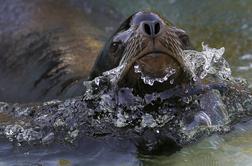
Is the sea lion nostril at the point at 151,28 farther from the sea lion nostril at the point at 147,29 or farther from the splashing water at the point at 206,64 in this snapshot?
the splashing water at the point at 206,64

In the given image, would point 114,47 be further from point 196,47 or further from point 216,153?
point 196,47

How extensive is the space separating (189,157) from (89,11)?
108 inches

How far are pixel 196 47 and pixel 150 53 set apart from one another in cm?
272

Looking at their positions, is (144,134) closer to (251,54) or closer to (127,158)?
(127,158)

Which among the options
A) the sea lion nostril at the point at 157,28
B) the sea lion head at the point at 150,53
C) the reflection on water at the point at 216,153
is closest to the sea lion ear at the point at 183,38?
the sea lion head at the point at 150,53

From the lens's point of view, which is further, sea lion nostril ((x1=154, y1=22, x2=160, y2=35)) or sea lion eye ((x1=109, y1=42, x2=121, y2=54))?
sea lion eye ((x1=109, y1=42, x2=121, y2=54))

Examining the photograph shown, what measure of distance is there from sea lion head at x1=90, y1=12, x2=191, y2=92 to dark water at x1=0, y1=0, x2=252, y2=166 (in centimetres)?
39

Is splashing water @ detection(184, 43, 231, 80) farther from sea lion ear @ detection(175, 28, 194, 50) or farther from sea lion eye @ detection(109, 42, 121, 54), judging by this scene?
sea lion eye @ detection(109, 42, 121, 54)

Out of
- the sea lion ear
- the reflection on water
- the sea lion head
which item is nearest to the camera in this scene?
the sea lion head

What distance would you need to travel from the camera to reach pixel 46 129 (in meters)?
4.71

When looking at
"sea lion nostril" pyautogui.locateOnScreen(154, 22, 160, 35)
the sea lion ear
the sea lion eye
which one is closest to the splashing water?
Result: the sea lion ear

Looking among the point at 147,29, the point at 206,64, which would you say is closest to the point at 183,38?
the point at 206,64

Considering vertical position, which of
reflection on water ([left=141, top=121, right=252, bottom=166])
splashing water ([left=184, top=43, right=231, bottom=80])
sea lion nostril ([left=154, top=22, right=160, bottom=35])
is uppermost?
sea lion nostril ([left=154, top=22, right=160, bottom=35])

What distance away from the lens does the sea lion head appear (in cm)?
407
